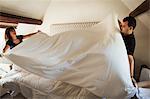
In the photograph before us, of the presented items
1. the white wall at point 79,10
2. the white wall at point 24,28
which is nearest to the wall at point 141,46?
the white wall at point 79,10

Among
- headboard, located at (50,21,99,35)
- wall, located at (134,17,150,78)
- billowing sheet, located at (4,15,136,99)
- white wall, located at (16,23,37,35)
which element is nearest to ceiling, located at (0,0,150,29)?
wall, located at (134,17,150,78)

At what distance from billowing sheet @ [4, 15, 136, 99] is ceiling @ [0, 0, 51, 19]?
0.99 meters

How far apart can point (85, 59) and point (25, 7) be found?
171 centimetres

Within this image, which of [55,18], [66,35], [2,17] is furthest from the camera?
[55,18]

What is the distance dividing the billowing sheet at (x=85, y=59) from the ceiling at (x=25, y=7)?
99 centimetres

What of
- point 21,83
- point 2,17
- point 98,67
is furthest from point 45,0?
point 98,67

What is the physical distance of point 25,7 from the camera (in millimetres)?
2771

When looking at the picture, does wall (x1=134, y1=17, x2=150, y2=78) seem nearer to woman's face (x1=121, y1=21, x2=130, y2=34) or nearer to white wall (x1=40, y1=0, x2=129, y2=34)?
white wall (x1=40, y1=0, x2=129, y2=34)

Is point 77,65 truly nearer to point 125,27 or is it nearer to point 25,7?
point 125,27

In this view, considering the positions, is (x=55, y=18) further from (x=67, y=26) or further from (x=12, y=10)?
(x=12, y=10)

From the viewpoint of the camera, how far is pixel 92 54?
1430 mm

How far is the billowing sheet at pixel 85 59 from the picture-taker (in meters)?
1.31

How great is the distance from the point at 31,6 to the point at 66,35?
4.67 ft

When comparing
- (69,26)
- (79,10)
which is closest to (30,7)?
(69,26)
